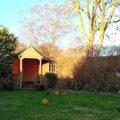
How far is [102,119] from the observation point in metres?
10.4

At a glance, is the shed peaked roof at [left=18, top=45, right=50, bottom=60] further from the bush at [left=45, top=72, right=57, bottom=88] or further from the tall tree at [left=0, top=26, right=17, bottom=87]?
the tall tree at [left=0, top=26, right=17, bottom=87]

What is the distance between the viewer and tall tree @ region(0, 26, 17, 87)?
27156 millimetres

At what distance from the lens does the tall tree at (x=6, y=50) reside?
27156mm

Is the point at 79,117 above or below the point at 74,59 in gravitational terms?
below

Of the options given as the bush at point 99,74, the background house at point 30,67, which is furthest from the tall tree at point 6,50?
the bush at point 99,74

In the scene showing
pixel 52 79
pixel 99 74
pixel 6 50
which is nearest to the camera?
pixel 99 74

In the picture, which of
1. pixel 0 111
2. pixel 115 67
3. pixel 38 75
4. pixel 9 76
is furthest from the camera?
pixel 38 75

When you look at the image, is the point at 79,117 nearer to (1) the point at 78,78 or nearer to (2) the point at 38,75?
(1) the point at 78,78

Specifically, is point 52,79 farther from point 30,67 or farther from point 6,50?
point 30,67

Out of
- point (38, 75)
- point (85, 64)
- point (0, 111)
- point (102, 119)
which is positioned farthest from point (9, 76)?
point (102, 119)

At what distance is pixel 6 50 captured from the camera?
27.4 m

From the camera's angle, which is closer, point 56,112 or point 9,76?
point 56,112

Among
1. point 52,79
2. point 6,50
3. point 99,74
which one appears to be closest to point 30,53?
point 52,79

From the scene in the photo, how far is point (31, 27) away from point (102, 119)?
133ft
